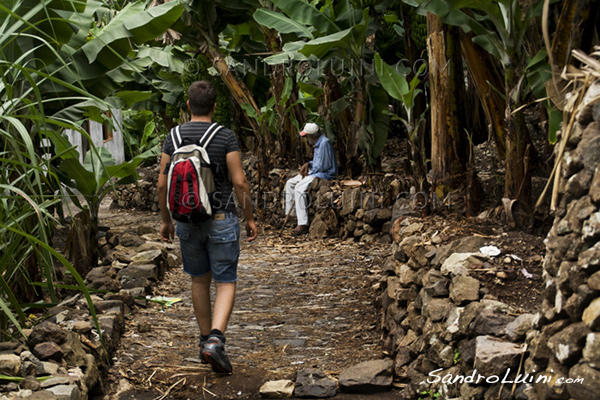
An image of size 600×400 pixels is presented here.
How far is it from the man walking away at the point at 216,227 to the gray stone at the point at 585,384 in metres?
2.26

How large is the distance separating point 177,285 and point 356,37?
3.98 m

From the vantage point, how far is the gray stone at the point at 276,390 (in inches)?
150

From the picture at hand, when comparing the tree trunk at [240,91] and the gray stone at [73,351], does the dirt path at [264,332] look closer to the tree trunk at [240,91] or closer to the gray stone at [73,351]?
the gray stone at [73,351]

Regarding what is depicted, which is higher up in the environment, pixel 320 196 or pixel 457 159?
pixel 457 159

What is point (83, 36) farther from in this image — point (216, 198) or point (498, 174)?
point (498, 174)

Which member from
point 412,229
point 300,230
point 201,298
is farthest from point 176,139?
point 300,230

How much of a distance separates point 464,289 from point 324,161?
7086 millimetres

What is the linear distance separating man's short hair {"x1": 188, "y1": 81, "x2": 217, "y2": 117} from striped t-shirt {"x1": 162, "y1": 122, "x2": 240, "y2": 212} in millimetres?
90

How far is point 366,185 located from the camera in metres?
10.2

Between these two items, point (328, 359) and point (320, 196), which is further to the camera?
point (320, 196)

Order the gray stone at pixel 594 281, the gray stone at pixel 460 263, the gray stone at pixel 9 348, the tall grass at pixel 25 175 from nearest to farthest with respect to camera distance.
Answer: the gray stone at pixel 594 281 < the tall grass at pixel 25 175 < the gray stone at pixel 9 348 < the gray stone at pixel 460 263

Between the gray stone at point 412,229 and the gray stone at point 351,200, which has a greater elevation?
the gray stone at point 412,229

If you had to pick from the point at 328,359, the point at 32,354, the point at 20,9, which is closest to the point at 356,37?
the point at 20,9

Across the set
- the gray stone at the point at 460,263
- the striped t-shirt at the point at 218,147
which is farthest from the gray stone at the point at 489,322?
the striped t-shirt at the point at 218,147
